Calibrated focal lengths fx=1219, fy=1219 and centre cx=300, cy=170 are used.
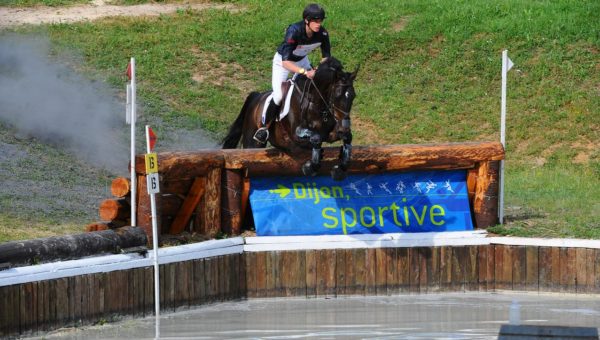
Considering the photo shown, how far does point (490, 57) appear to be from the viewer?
2536cm

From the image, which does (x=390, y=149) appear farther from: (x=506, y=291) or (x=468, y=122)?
(x=468, y=122)

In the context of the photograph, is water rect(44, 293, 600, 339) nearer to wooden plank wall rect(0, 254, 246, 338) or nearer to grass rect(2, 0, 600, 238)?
wooden plank wall rect(0, 254, 246, 338)

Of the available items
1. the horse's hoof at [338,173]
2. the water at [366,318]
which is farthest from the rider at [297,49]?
the water at [366,318]

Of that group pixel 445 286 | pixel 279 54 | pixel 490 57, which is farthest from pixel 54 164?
pixel 490 57

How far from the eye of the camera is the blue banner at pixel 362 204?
14242mm

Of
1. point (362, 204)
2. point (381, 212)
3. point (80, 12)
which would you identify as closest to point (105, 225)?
point (362, 204)

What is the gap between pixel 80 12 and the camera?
29516mm

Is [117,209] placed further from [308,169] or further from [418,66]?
[418,66]

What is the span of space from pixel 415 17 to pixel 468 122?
5220 mm

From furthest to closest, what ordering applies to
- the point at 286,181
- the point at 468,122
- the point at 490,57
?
the point at 490,57 < the point at 468,122 < the point at 286,181

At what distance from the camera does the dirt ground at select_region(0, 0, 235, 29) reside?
28484 millimetres

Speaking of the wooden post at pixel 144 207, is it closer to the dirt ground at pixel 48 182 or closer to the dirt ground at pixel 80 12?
the dirt ground at pixel 48 182

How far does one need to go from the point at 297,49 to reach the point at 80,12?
16199mm

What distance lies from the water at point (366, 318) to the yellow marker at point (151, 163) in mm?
1539
